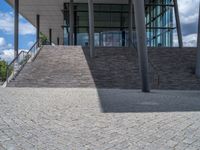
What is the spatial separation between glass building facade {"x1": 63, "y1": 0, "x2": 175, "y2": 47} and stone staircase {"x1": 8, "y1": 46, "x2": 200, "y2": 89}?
10651 mm

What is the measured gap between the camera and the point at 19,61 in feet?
84.8

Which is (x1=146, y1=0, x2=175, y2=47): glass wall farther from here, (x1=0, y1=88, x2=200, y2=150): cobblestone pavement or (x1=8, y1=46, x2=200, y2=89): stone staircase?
(x1=0, y1=88, x2=200, y2=150): cobblestone pavement

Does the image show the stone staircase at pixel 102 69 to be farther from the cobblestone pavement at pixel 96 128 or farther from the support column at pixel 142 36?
the cobblestone pavement at pixel 96 128

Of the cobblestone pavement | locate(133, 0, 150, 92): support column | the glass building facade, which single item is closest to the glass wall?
the glass building facade

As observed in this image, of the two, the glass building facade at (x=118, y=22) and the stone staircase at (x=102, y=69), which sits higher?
the glass building facade at (x=118, y=22)

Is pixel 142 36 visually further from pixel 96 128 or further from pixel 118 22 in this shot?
pixel 118 22

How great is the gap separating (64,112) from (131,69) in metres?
14.5

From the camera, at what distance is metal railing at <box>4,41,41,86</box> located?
22.4 m

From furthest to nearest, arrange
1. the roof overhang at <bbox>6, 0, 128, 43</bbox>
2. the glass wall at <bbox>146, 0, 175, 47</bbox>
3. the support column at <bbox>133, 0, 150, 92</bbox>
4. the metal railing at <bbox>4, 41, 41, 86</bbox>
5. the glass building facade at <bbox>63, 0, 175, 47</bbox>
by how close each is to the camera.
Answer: the glass wall at <bbox>146, 0, 175, 47</bbox>
the glass building facade at <bbox>63, 0, 175, 47</bbox>
the roof overhang at <bbox>6, 0, 128, 43</bbox>
the metal railing at <bbox>4, 41, 41, 86</bbox>
the support column at <bbox>133, 0, 150, 92</bbox>

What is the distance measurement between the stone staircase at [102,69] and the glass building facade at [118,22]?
10651 mm

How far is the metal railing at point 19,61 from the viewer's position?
2245cm

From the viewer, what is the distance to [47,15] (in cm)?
4547

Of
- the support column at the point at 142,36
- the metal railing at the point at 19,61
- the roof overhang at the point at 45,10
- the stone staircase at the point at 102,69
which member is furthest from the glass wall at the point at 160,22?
the support column at the point at 142,36

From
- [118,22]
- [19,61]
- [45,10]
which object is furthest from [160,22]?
[19,61]
